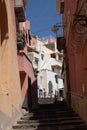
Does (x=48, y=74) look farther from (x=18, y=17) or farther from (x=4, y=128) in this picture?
(x=4, y=128)

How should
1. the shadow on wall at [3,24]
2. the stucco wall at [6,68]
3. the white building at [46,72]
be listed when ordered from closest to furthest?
1. the stucco wall at [6,68]
2. the shadow on wall at [3,24]
3. the white building at [46,72]

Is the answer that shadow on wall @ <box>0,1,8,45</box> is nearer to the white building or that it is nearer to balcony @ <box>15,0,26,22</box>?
balcony @ <box>15,0,26,22</box>

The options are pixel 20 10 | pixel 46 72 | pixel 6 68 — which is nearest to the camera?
pixel 6 68

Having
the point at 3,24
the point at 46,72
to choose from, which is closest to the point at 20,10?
the point at 3,24

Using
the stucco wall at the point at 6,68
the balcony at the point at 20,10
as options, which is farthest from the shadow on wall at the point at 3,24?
the balcony at the point at 20,10

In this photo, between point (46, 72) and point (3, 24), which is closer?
point (3, 24)

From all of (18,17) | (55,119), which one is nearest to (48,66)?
(18,17)

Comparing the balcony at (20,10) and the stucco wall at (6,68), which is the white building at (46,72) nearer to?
the balcony at (20,10)

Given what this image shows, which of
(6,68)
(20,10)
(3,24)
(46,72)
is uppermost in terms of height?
(20,10)

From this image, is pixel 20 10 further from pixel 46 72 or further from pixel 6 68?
pixel 46 72

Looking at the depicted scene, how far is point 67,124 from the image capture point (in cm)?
1091

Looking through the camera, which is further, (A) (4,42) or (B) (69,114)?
(B) (69,114)

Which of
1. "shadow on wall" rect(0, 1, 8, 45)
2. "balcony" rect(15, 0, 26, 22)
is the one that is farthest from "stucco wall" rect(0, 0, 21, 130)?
"balcony" rect(15, 0, 26, 22)

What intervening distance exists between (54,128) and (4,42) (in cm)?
323
